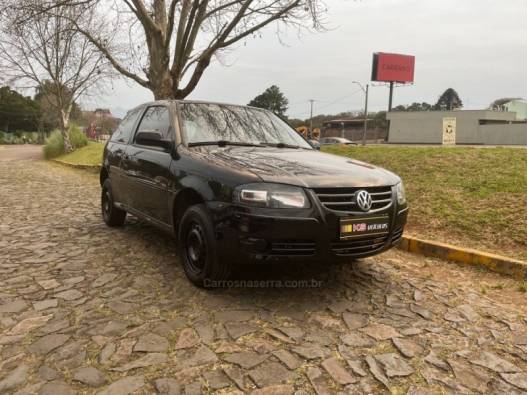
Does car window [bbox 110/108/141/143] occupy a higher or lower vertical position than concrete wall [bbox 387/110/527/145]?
lower

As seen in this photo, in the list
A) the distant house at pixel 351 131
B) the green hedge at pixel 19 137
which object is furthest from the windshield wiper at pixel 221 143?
the green hedge at pixel 19 137

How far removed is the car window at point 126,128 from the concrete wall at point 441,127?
41.9 m

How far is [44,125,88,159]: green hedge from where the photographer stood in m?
24.5

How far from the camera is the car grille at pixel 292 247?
10.2 ft

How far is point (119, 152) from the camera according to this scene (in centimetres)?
543

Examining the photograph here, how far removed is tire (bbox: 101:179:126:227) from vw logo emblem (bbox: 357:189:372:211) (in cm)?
363

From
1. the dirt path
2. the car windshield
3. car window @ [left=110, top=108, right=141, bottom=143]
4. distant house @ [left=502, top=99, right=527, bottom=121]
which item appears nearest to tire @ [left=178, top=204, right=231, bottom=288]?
the car windshield

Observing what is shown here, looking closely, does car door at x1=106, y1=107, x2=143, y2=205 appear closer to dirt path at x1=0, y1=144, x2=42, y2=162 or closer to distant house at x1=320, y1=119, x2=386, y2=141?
dirt path at x1=0, y1=144, x2=42, y2=162

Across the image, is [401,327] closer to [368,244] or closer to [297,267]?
[368,244]

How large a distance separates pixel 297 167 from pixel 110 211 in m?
3.55

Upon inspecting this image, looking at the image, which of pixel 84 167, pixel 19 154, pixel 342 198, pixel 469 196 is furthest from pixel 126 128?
pixel 19 154

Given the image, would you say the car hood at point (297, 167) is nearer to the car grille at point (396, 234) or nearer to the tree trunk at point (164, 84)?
the car grille at point (396, 234)

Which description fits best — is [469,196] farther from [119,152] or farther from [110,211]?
[110,211]

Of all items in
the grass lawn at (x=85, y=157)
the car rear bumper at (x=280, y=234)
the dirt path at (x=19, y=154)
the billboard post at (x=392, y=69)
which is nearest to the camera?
the car rear bumper at (x=280, y=234)
